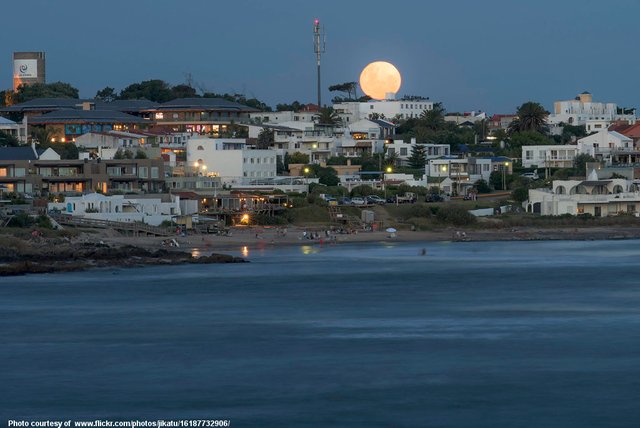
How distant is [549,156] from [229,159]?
21.8 metres

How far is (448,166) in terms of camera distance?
8750 cm

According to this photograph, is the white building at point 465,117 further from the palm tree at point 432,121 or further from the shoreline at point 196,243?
the shoreline at point 196,243

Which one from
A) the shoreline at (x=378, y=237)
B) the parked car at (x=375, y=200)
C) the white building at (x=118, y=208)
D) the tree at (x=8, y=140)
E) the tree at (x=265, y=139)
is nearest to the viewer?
the shoreline at (x=378, y=237)

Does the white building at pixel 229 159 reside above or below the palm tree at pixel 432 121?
below

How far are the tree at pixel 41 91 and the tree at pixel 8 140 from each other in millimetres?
27054

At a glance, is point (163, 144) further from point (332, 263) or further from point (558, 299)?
point (558, 299)

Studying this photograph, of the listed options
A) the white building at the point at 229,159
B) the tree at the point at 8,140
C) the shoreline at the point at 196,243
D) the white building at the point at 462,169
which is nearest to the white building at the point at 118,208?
the shoreline at the point at 196,243

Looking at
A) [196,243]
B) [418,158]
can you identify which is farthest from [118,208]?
[418,158]

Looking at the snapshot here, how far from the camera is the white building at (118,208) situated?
65500 millimetres

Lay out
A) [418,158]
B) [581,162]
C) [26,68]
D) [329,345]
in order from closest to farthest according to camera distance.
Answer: [329,345], [581,162], [418,158], [26,68]

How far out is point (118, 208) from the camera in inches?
2628

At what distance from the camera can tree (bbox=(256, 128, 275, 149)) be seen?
311ft

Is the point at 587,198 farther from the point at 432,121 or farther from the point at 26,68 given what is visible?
the point at 26,68

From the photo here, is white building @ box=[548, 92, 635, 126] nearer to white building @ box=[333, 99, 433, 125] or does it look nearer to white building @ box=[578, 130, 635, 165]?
white building @ box=[333, 99, 433, 125]
